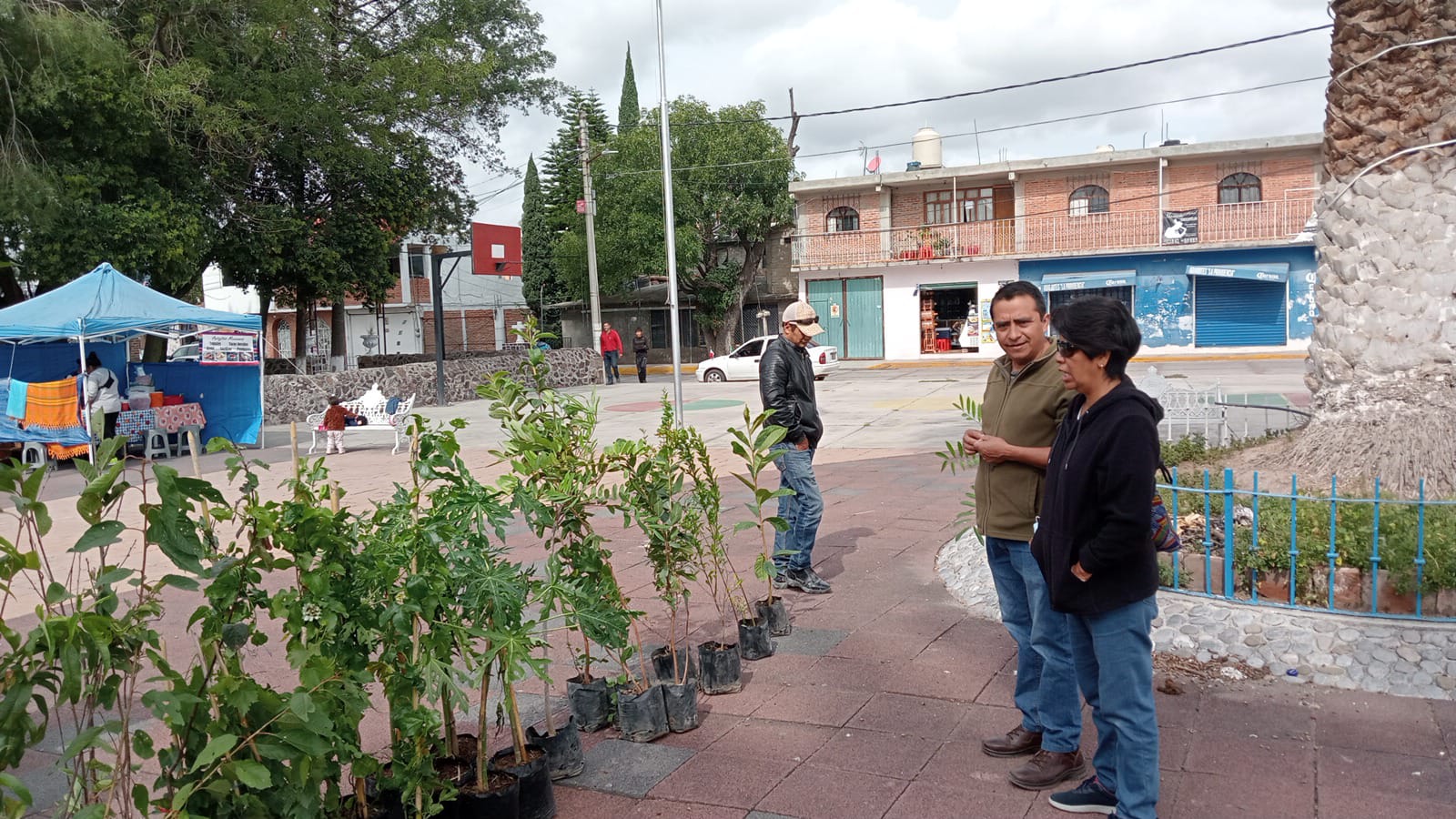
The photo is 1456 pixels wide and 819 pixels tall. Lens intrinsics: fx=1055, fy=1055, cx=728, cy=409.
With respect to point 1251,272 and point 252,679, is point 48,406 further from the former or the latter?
point 1251,272

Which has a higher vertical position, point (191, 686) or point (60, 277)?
point (60, 277)

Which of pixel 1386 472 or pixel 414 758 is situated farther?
pixel 1386 472

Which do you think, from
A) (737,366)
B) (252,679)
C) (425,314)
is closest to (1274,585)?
(252,679)

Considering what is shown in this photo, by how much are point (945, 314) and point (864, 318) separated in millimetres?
2620

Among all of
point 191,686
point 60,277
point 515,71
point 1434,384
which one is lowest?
point 191,686

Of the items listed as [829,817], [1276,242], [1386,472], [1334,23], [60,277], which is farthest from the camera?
[1276,242]

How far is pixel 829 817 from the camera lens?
3461 mm

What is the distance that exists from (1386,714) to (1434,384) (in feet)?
8.03

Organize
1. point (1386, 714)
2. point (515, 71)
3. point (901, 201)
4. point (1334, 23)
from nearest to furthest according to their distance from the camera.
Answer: point (1386, 714), point (1334, 23), point (515, 71), point (901, 201)

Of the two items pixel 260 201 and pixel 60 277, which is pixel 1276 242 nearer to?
pixel 260 201

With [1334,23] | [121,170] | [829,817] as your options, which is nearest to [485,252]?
[121,170]

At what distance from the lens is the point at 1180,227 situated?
3042 centimetres

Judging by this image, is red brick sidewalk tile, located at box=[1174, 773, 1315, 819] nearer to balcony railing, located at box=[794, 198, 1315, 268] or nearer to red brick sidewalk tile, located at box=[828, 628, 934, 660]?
red brick sidewalk tile, located at box=[828, 628, 934, 660]

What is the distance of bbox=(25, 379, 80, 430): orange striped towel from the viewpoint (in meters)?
13.9
